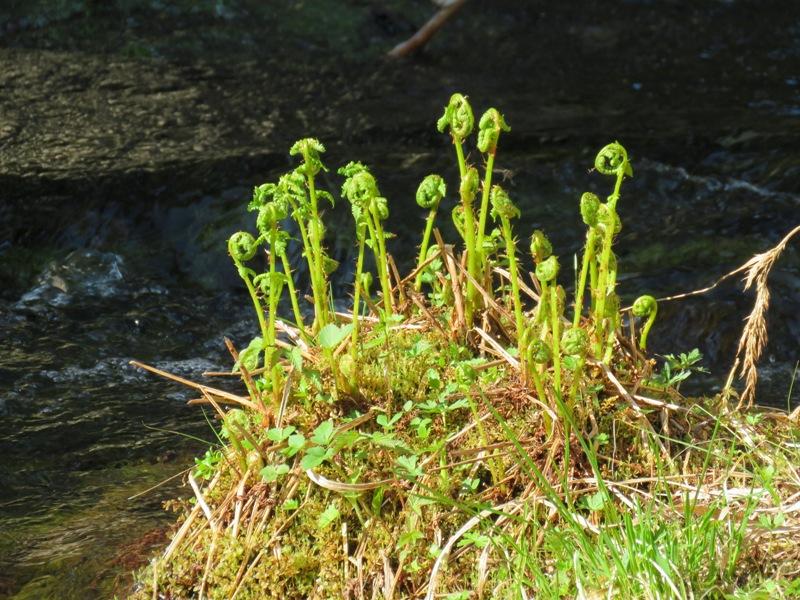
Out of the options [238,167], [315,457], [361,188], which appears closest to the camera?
[315,457]

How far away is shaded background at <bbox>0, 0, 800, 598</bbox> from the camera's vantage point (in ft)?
14.3

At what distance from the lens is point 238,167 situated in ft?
24.5

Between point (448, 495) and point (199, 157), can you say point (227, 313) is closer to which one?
point (199, 157)

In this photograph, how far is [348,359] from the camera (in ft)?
9.08

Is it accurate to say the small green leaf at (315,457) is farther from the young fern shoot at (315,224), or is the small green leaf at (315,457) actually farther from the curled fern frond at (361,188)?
the curled fern frond at (361,188)

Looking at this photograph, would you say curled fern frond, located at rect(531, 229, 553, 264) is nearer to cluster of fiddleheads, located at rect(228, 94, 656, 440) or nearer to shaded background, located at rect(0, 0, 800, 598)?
cluster of fiddleheads, located at rect(228, 94, 656, 440)

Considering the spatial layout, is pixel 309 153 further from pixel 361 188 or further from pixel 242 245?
pixel 242 245

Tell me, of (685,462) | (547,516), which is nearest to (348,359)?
(547,516)

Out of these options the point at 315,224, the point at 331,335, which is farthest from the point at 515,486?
the point at 315,224

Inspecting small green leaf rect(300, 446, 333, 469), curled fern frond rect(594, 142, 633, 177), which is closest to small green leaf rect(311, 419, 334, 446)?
small green leaf rect(300, 446, 333, 469)

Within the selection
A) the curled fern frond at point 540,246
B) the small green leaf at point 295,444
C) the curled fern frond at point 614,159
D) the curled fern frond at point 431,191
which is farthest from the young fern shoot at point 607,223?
the small green leaf at point 295,444

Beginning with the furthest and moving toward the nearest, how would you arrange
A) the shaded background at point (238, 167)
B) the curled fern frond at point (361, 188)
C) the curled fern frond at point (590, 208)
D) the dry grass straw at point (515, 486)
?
the shaded background at point (238, 167), the curled fern frond at point (361, 188), the curled fern frond at point (590, 208), the dry grass straw at point (515, 486)

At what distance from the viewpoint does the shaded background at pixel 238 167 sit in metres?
4.36

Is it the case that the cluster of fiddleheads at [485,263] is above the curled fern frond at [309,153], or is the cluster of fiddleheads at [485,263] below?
below
